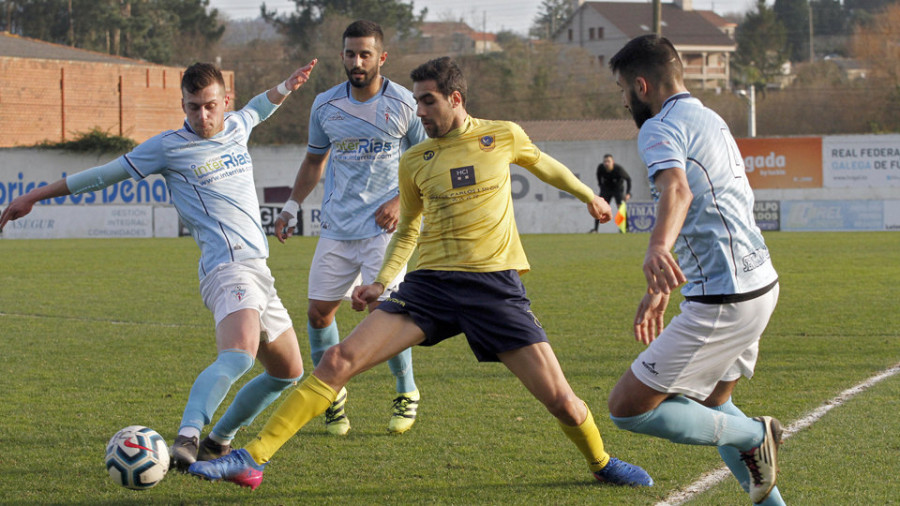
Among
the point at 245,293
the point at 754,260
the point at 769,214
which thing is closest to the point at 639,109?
the point at 754,260

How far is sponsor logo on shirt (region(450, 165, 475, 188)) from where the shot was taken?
4.61 metres

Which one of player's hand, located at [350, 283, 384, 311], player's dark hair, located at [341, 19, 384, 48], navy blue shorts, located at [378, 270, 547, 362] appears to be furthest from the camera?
player's dark hair, located at [341, 19, 384, 48]

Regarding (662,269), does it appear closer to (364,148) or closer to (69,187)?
(69,187)

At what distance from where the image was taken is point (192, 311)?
11.9 m

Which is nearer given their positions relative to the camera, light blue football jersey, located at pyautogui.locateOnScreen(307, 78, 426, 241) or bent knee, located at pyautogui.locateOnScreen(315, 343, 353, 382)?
bent knee, located at pyautogui.locateOnScreen(315, 343, 353, 382)

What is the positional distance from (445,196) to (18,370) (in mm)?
5063

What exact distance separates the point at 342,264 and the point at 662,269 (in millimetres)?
3098

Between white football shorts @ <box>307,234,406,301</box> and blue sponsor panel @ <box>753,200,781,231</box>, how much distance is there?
74.5 ft

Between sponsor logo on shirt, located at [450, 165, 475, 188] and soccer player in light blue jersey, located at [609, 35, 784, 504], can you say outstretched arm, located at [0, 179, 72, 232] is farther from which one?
soccer player in light blue jersey, located at [609, 35, 784, 504]

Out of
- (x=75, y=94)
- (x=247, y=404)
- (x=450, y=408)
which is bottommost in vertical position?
(x=450, y=408)

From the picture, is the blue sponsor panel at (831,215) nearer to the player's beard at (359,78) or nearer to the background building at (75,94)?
the player's beard at (359,78)

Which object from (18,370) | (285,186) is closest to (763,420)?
(18,370)

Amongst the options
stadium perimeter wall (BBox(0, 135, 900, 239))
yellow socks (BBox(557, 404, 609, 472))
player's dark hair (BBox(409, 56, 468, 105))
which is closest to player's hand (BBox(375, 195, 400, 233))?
player's dark hair (BBox(409, 56, 468, 105))

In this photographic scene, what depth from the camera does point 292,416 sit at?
4.23m
